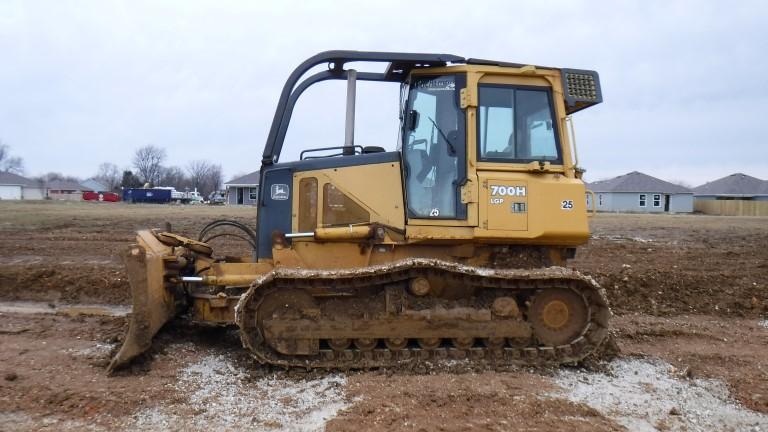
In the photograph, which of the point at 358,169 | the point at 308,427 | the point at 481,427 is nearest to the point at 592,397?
the point at 481,427

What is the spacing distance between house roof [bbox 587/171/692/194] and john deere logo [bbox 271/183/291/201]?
2304 inches

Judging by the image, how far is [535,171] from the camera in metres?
6.11

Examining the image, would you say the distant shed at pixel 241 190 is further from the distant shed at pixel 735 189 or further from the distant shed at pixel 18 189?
the distant shed at pixel 735 189

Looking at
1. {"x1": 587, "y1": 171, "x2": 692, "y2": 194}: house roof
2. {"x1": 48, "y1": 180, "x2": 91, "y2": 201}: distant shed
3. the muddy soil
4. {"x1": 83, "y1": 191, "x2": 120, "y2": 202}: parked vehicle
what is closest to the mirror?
the muddy soil

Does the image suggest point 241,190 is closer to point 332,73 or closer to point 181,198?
point 181,198

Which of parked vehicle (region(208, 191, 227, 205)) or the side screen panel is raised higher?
parked vehicle (region(208, 191, 227, 205))

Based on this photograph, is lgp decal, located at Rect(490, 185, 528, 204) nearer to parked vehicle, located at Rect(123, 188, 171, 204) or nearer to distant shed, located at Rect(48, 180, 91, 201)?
parked vehicle, located at Rect(123, 188, 171, 204)

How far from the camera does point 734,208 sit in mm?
51219

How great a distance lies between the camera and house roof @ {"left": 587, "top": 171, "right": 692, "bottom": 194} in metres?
60.6

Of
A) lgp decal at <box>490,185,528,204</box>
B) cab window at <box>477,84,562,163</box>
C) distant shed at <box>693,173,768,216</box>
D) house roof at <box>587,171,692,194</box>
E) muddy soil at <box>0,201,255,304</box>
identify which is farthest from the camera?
distant shed at <box>693,173,768,216</box>

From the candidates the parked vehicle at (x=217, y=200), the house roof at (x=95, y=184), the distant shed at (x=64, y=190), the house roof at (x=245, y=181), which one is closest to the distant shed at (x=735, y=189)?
the house roof at (x=245, y=181)

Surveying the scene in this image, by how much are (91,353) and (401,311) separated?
132 inches

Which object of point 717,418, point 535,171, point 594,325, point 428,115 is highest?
point 428,115

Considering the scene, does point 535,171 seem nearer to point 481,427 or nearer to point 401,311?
point 401,311
